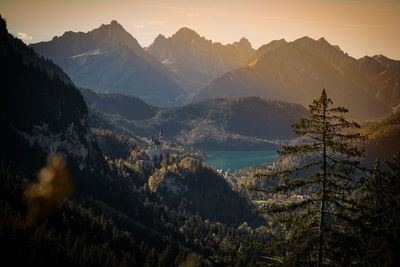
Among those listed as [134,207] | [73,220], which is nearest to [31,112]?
[134,207]

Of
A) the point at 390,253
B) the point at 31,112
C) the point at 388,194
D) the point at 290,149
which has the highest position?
the point at 31,112

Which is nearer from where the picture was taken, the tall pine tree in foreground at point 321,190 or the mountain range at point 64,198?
the tall pine tree in foreground at point 321,190

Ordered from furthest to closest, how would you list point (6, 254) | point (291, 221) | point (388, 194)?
point (6, 254) → point (388, 194) → point (291, 221)

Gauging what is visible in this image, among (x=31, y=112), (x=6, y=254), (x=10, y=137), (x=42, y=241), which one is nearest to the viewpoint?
(x=6, y=254)

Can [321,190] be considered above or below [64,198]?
above

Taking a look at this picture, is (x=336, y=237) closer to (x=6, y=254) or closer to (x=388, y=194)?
(x=388, y=194)

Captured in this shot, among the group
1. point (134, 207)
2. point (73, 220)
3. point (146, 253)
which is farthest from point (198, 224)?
point (73, 220)

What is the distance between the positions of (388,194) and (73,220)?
93163 millimetres

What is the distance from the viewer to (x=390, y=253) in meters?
20.1

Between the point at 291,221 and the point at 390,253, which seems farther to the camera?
the point at 291,221

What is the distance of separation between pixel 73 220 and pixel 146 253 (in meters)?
24.8

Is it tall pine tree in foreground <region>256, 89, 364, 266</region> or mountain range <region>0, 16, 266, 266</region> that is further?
mountain range <region>0, 16, 266, 266</region>

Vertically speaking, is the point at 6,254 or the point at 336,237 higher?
the point at 336,237

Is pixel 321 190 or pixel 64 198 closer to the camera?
pixel 321 190
